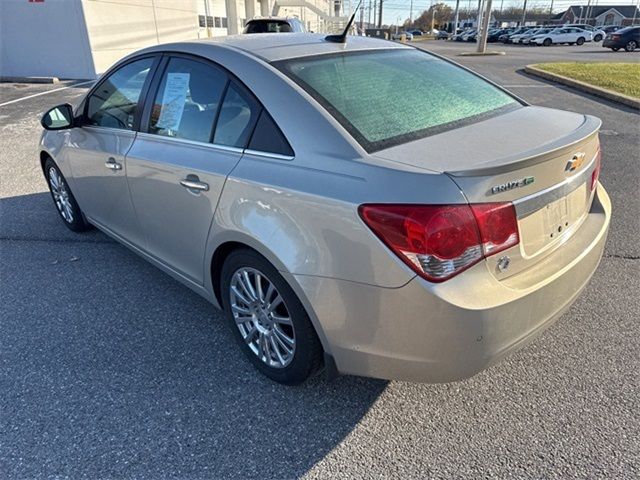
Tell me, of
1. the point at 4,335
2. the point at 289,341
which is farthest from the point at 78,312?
the point at 289,341

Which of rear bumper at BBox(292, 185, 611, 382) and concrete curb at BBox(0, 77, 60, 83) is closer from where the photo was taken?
rear bumper at BBox(292, 185, 611, 382)

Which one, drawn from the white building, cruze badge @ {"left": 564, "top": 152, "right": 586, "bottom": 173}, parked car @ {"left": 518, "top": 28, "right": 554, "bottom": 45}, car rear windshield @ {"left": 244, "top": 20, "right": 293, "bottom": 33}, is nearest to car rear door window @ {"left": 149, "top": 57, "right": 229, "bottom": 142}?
cruze badge @ {"left": 564, "top": 152, "right": 586, "bottom": 173}

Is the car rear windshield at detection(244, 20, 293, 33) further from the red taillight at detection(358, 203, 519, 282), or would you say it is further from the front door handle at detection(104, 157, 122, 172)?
the red taillight at detection(358, 203, 519, 282)

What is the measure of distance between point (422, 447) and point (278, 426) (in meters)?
0.68

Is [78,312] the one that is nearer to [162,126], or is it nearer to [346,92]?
[162,126]

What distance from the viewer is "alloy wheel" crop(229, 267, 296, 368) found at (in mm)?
2391

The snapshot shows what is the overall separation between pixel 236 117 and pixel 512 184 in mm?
1395

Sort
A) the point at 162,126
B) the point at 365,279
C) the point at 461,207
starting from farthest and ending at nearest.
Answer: the point at 162,126 → the point at 365,279 → the point at 461,207

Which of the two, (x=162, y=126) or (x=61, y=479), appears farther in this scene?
(x=162, y=126)

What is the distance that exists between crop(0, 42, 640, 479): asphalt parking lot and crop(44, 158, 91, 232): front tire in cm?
97

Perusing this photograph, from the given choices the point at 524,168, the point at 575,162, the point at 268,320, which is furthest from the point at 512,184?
the point at 268,320

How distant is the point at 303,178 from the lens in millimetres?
2078

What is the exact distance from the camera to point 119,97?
11.3ft

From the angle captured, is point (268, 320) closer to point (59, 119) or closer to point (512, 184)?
point (512, 184)
